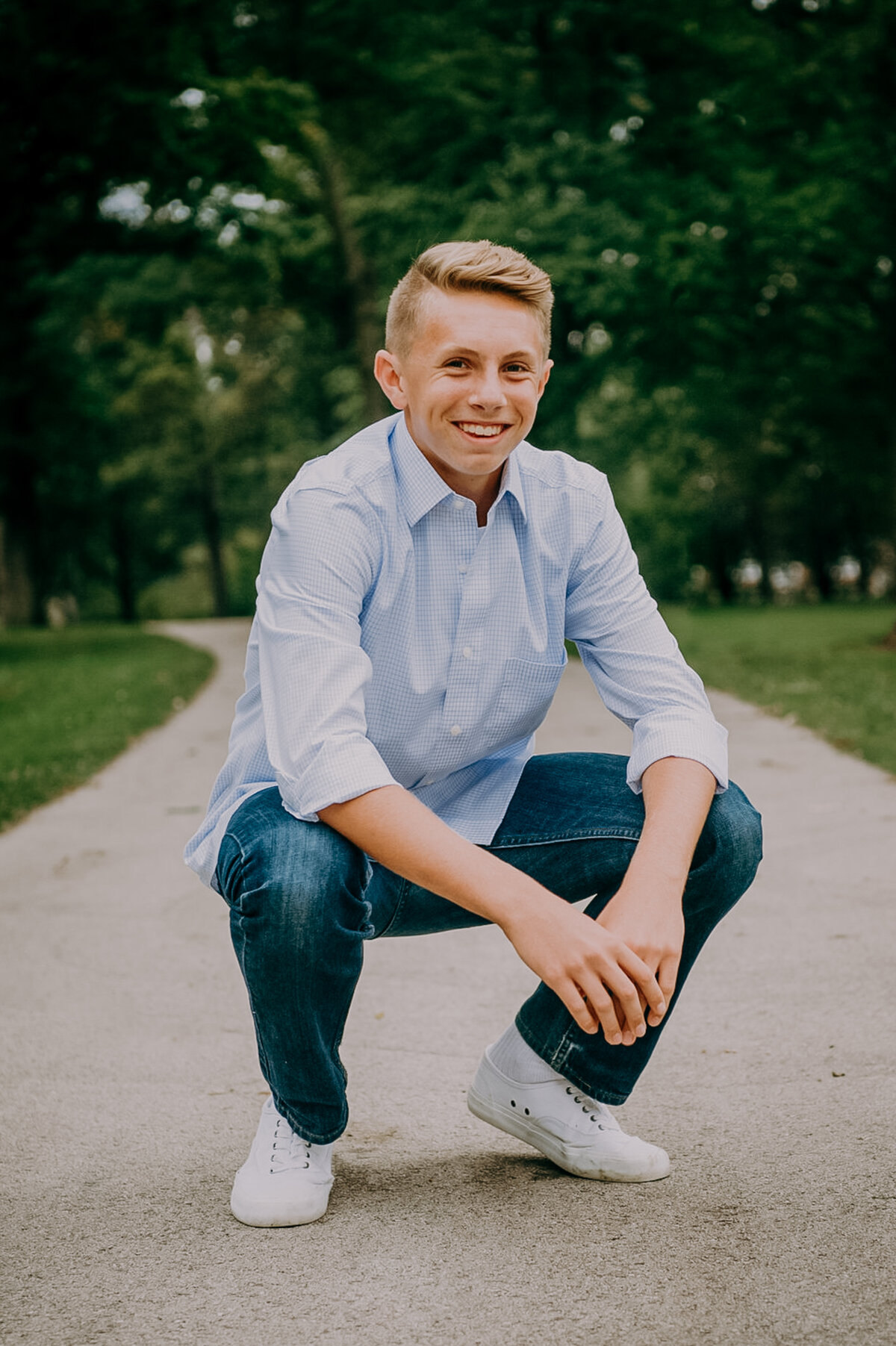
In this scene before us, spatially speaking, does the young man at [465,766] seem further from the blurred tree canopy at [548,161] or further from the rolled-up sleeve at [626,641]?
the blurred tree canopy at [548,161]

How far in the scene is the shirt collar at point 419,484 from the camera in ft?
8.09

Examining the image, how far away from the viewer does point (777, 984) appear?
141 inches

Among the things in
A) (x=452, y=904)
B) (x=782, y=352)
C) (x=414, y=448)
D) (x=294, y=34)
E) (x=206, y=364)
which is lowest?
(x=206, y=364)

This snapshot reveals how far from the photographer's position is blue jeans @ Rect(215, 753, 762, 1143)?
2154mm

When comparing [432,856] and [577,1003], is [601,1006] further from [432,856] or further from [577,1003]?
[432,856]

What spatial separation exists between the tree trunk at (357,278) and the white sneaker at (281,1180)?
18.8 meters

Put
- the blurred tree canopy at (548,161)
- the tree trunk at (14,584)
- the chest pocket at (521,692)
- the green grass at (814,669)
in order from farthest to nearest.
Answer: the tree trunk at (14,584) → the blurred tree canopy at (548,161) → the green grass at (814,669) → the chest pocket at (521,692)

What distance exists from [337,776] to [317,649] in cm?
24

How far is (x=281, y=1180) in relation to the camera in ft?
7.48

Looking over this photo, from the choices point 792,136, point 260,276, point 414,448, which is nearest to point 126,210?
point 260,276

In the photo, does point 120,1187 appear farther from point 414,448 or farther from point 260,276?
point 260,276

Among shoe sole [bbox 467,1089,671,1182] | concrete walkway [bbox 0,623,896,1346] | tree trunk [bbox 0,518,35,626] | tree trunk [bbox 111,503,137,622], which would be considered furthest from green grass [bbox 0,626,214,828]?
tree trunk [bbox 111,503,137,622]

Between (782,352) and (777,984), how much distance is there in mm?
14768

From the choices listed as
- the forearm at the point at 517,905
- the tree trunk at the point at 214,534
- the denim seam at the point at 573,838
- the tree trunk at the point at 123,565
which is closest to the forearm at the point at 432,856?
the forearm at the point at 517,905
